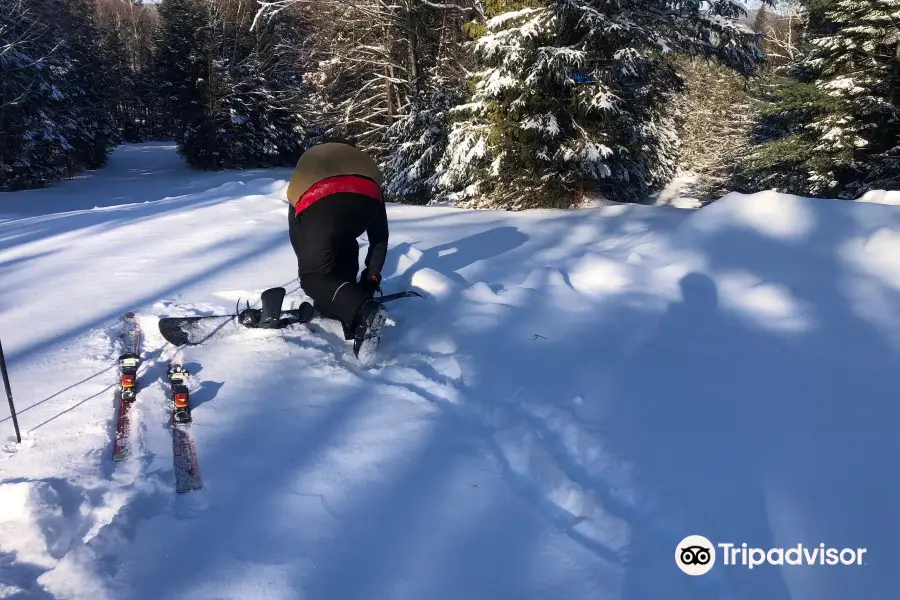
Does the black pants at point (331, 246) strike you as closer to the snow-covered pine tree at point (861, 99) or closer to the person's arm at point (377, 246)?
the person's arm at point (377, 246)

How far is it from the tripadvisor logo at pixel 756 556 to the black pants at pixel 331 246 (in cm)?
232

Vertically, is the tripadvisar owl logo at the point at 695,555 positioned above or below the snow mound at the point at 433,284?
below

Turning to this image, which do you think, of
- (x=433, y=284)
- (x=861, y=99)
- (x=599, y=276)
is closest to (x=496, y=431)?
(x=433, y=284)

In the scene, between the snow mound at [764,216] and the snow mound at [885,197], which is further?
the snow mound at [885,197]

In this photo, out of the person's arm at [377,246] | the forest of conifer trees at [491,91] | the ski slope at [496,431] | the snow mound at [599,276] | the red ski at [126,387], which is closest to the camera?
the ski slope at [496,431]

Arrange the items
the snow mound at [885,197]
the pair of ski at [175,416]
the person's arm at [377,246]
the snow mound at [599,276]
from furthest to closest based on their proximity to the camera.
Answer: the snow mound at [885,197] < the snow mound at [599,276] < the person's arm at [377,246] < the pair of ski at [175,416]

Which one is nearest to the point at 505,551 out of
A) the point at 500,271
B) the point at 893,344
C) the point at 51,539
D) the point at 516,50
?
the point at 51,539

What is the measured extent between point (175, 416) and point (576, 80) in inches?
348

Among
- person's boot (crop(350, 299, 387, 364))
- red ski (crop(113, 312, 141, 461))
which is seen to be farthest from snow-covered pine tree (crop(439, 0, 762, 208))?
red ski (crop(113, 312, 141, 461))

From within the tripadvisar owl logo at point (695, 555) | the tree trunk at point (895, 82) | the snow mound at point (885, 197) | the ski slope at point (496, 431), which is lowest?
the tripadvisar owl logo at point (695, 555)

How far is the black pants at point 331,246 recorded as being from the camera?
12.1 feet

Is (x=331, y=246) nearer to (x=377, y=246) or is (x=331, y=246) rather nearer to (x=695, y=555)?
(x=377, y=246)

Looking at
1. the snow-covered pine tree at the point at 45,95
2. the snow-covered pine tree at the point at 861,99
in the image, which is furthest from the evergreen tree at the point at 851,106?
the snow-covered pine tree at the point at 45,95

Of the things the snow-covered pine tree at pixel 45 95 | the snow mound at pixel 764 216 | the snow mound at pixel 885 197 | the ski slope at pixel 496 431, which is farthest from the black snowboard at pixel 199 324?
the snow-covered pine tree at pixel 45 95
